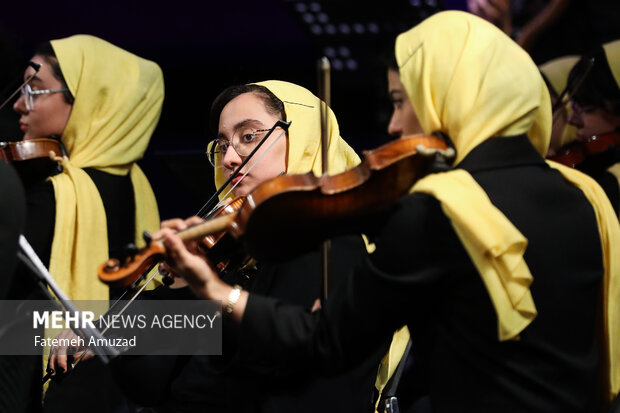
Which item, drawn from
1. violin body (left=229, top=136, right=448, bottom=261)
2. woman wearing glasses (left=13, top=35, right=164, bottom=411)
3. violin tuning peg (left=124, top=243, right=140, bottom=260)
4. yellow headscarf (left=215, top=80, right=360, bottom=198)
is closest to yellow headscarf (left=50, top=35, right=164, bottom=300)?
woman wearing glasses (left=13, top=35, right=164, bottom=411)

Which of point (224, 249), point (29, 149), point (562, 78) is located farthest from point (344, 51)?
point (224, 249)

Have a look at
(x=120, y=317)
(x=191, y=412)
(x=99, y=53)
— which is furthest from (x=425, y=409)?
(x=99, y=53)

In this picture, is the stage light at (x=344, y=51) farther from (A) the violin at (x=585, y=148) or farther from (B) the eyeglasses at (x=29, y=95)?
(B) the eyeglasses at (x=29, y=95)

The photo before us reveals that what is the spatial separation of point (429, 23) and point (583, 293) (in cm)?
62

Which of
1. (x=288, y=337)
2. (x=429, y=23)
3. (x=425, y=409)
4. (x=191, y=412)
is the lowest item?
(x=425, y=409)

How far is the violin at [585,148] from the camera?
3.39 meters

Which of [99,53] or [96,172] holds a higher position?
[99,53]

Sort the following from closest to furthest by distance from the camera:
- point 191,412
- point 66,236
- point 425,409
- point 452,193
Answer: point 452,193
point 191,412
point 425,409
point 66,236

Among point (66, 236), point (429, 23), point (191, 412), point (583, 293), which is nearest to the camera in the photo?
point (583, 293)

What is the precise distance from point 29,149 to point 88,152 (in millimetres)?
267

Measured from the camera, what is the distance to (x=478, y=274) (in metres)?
1.66

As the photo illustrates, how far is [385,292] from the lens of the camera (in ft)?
5.29

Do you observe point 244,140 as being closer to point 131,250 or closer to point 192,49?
point 131,250

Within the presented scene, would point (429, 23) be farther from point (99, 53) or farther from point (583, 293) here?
point (99, 53)
